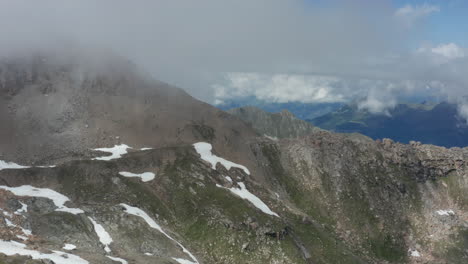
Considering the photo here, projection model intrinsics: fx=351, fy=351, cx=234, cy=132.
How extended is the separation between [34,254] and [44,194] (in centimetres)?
4992

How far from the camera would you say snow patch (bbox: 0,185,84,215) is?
3859 inches

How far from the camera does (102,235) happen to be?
91.1m

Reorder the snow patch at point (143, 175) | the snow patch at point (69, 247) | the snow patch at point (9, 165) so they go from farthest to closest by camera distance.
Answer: the snow patch at point (143, 175) → the snow patch at point (9, 165) → the snow patch at point (69, 247)

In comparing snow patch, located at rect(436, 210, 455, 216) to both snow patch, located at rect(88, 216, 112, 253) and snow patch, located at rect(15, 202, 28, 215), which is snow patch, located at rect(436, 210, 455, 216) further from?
snow patch, located at rect(15, 202, 28, 215)

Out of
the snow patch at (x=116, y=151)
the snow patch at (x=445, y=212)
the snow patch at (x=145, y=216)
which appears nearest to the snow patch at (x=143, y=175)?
the snow patch at (x=116, y=151)

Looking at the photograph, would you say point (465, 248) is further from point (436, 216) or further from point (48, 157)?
point (48, 157)

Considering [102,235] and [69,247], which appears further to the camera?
[102,235]

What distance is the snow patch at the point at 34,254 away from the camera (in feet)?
195

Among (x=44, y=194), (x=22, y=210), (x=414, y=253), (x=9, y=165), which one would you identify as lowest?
(x=414, y=253)

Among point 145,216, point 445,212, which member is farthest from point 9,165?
point 445,212

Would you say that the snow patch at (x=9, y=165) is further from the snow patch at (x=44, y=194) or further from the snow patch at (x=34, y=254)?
the snow patch at (x=34, y=254)

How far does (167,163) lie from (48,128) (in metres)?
58.6

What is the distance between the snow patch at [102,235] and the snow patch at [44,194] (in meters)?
6.32

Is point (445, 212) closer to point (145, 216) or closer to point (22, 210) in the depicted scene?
point (145, 216)
